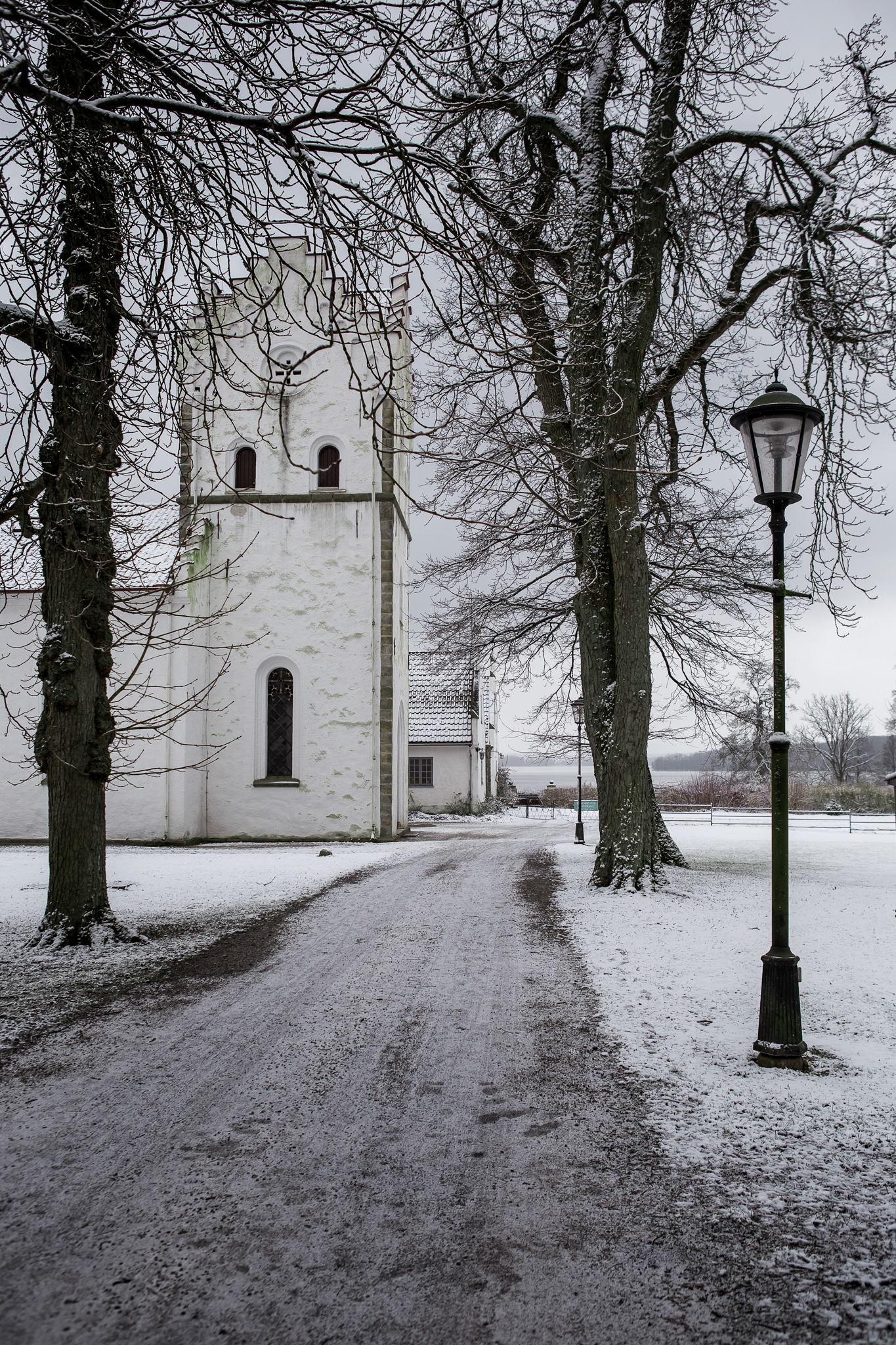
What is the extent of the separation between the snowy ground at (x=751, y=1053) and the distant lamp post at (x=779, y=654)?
248 mm

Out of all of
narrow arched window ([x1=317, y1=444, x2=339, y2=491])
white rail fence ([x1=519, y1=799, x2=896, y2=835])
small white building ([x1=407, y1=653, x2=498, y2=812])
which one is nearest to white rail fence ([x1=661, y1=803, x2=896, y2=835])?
white rail fence ([x1=519, y1=799, x2=896, y2=835])

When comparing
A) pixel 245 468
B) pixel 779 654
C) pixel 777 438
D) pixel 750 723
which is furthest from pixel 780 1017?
pixel 245 468

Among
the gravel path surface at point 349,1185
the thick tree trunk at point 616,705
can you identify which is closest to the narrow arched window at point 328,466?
the thick tree trunk at point 616,705

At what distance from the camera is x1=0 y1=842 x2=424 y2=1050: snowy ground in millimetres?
6125

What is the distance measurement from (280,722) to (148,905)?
981cm

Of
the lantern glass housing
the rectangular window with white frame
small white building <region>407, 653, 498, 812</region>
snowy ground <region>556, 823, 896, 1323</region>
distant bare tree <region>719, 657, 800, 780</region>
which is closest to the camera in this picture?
snowy ground <region>556, 823, 896, 1323</region>

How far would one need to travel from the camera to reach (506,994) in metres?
6.24

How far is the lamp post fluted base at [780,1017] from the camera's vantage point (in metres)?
4.71

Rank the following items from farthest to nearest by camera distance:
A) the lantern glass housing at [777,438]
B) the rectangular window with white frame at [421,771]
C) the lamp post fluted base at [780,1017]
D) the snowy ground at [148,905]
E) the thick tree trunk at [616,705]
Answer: the rectangular window with white frame at [421,771]
the thick tree trunk at [616,705]
the snowy ground at [148,905]
the lantern glass housing at [777,438]
the lamp post fluted base at [780,1017]

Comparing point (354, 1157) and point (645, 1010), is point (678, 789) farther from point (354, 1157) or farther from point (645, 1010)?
point (354, 1157)

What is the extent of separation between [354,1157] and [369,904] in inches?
255

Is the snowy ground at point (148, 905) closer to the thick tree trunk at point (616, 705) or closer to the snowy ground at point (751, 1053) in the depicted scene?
the snowy ground at point (751, 1053)

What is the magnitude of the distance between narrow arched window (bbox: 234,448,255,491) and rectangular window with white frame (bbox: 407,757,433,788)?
48.1 ft

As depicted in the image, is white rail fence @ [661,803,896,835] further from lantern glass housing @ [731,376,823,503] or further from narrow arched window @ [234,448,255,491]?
lantern glass housing @ [731,376,823,503]
